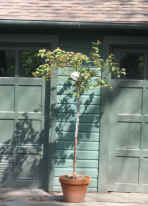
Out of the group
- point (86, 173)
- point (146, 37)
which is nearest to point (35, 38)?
point (146, 37)

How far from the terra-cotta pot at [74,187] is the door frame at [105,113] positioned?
676 mm

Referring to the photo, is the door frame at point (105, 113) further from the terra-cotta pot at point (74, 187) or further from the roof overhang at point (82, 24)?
the terra-cotta pot at point (74, 187)

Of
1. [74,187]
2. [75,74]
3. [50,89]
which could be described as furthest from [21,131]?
[75,74]

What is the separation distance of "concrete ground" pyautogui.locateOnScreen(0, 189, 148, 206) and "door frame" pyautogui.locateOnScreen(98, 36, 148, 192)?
335mm

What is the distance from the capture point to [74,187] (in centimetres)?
549

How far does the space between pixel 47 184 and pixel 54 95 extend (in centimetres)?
170

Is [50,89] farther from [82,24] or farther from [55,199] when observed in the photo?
[55,199]

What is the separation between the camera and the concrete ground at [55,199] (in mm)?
5578

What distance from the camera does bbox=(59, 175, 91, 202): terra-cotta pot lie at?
5.47 meters

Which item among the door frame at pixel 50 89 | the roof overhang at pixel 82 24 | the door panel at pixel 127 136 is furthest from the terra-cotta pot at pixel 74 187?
the roof overhang at pixel 82 24

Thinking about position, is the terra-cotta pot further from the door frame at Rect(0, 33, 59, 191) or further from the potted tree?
the door frame at Rect(0, 33, 59, 191)

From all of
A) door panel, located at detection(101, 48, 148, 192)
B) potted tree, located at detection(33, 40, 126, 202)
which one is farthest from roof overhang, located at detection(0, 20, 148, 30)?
door panel, located at detection(101, 48, 148, 192)

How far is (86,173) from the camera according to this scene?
6.23 m

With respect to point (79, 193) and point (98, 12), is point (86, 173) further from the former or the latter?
point (98, 12)
